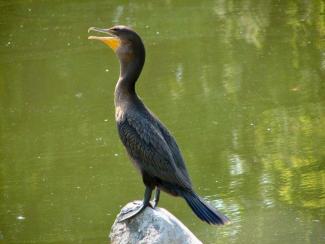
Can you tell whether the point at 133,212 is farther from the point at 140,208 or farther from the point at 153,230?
the point at 153,230

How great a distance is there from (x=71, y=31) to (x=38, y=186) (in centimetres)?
462

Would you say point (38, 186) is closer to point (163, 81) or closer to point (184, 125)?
point (184, 125)

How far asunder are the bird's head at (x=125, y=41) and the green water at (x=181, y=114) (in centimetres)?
171

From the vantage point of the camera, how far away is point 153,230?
546 centimetres

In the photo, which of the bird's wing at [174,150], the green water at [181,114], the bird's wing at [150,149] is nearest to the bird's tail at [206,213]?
the bird's wing at [150,149]

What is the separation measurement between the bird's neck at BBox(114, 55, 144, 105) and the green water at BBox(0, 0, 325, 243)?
1.53m

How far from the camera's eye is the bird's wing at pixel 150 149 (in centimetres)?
548

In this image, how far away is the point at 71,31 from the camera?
11992 mm

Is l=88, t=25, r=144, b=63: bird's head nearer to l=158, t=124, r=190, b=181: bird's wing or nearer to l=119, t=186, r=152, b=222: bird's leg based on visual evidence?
l=158, t=124, r=190, b=181: bird's wing

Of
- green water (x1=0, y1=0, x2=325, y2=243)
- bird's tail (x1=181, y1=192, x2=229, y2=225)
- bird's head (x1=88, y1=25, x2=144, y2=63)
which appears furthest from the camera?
green water (x1=0, y1=0, x2=325, y2=243)

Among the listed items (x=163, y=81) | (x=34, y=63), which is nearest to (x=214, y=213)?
(x=163, y=81)

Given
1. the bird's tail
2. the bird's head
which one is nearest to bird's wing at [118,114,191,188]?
the bird's tail

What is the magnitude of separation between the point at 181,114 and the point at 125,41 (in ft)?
11.1

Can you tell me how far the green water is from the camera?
7.16 meters
